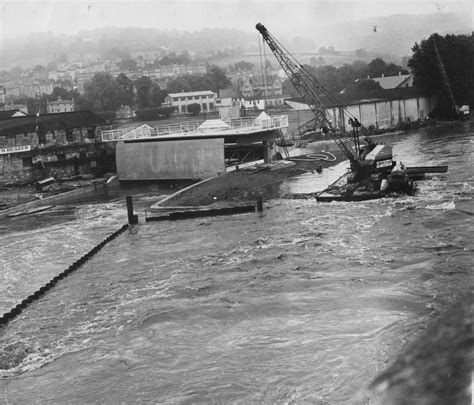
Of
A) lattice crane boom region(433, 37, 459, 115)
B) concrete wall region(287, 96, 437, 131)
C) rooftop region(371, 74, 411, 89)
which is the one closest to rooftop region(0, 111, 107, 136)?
concrete wall region(287, 96, 437, 131)

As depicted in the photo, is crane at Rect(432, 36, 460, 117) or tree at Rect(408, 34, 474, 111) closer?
Result: crane at Rect(432, 36, 460, 117)

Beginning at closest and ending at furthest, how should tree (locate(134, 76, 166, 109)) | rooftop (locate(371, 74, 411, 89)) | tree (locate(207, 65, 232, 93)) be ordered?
rooftop (locate(371, 74, 411, 89)) → tree (locate(134, 76, 166, 109)) → tree (locate(207, 65, 232, 93))

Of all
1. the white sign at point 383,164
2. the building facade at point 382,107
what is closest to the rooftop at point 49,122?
the white sign at point 383,164

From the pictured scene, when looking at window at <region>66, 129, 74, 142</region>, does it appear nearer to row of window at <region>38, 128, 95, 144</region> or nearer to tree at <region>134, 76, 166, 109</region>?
row of window at <region>38, 128, 95, 144</region>

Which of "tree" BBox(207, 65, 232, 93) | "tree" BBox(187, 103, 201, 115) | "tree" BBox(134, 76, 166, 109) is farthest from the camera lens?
"tree" BBox(207, 65, 232, 93)

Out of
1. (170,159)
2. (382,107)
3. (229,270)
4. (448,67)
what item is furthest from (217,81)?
(229,270)

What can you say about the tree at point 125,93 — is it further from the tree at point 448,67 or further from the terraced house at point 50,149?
the terraced house at point 50,149

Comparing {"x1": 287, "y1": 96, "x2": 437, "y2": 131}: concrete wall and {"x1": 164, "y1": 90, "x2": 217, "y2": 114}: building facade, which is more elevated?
{"x1": 164, "y1": 90, "x2": 217, "y2": 114}: building facade
